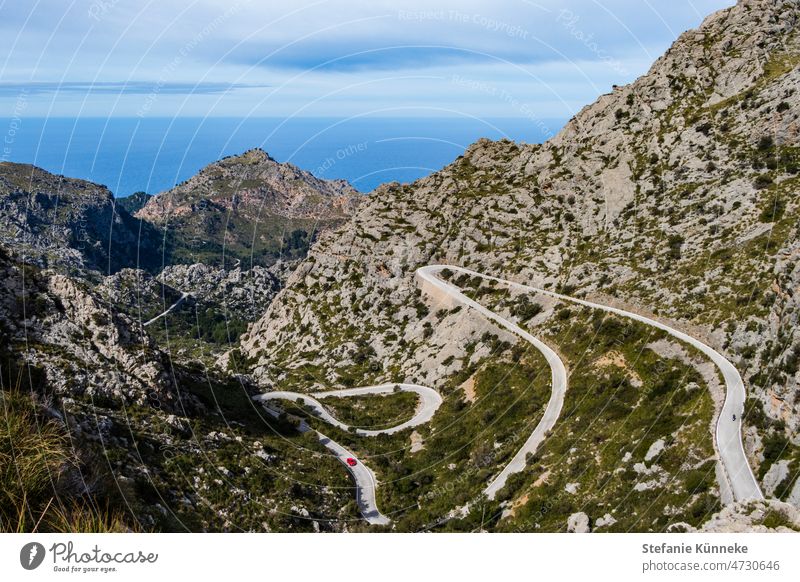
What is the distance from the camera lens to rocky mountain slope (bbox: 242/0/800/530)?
2089 inches

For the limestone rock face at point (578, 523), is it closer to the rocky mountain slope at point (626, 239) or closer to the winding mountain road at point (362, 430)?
the rocky mountain slope at point (626, 239)

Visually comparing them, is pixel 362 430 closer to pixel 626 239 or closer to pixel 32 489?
pixel 626 239

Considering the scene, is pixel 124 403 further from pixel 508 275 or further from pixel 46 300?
pixel 508 275

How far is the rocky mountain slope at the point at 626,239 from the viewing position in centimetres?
5306

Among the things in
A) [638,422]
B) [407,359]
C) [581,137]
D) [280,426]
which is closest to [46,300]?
[280,426]

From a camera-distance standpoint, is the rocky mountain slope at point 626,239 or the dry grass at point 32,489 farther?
the rocky mountain slope at point 626,239

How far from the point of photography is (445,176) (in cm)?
16050

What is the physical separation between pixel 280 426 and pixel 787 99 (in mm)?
95193
